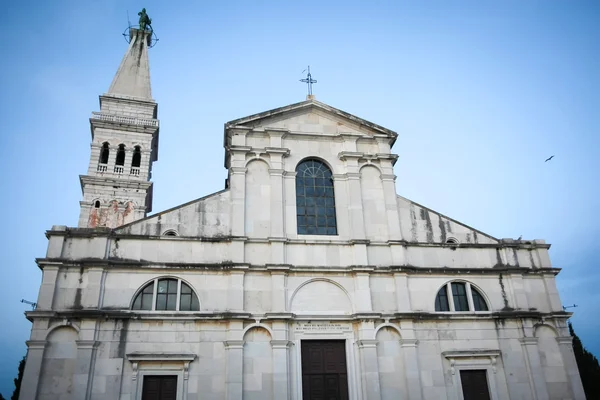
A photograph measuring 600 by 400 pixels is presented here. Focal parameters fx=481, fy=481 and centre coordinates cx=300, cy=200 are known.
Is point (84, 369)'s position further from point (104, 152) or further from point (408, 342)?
point (104, 152)

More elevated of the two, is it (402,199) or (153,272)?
(402,199)

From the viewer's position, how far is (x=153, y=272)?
16.7m

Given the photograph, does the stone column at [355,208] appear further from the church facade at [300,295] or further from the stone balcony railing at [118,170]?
the stone balcony railing at [118,170]

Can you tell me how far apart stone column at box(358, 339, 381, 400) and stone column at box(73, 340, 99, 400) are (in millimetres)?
8758

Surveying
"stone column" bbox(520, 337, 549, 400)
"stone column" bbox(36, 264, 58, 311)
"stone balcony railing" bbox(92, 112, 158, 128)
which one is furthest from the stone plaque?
"stone balcony railing" bbox(92, 112, 158, 128)

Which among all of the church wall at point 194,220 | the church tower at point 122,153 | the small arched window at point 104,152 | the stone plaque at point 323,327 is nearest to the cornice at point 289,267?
the church wall at point 194,220

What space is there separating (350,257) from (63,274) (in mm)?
10068

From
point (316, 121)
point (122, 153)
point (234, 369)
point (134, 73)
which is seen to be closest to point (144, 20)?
point (134, 73)

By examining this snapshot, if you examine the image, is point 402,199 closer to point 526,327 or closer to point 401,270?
point 401,270

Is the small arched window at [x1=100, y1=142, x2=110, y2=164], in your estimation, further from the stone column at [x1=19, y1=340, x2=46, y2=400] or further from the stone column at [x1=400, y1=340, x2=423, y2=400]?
the stone column at [x1=400, y1=340, x2=423, y2=400]

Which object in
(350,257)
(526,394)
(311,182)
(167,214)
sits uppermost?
(311,182)

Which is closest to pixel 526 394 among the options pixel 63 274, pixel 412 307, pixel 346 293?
pixel 412 307

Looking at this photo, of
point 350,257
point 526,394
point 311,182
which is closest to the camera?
point 526,394

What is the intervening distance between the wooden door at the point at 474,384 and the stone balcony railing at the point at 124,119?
1282 inches
